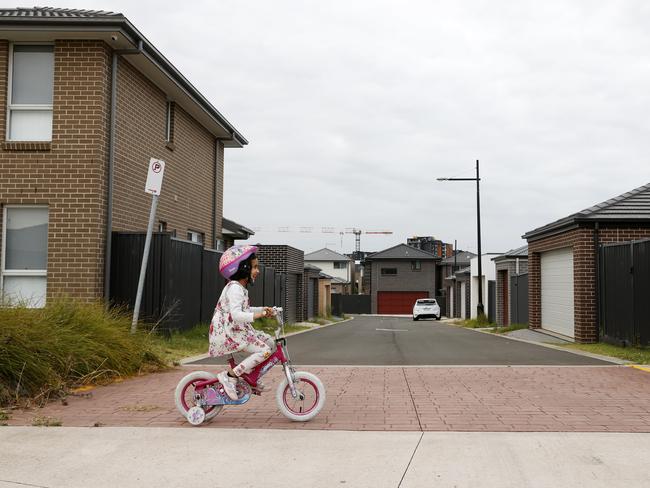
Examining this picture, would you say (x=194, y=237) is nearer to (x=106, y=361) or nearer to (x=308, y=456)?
(x=106, y=361)

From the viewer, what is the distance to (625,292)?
14.2 m

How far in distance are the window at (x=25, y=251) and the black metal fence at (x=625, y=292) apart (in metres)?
11.4

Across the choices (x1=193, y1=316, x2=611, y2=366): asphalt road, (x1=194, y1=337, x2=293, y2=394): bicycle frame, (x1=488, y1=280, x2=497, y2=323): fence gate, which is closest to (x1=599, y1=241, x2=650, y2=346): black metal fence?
(x1=193, y1=316, x2=611, y2=366): asphalt road

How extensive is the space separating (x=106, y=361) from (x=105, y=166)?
5.67m

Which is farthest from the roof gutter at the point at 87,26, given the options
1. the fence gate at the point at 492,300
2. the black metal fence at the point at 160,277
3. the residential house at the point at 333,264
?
the residential house at the point at 333,264

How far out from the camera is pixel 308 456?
5336 mm

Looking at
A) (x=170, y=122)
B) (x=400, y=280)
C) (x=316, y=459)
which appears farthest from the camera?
(x=400, y=280)

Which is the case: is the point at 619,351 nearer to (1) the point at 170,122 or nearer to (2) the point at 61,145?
(2) the point at 61,145

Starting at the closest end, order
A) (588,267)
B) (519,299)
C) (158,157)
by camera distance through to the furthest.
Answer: (588,267), (158,157), (519,299)

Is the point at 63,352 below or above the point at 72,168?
below

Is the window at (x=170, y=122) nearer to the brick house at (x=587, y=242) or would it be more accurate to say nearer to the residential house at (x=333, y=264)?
the brick house at (x=587, y=242)

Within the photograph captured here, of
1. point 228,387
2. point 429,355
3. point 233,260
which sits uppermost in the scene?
point 233,260

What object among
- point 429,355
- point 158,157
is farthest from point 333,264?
point 429,355

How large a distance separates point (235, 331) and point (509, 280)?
2496 centimetres
